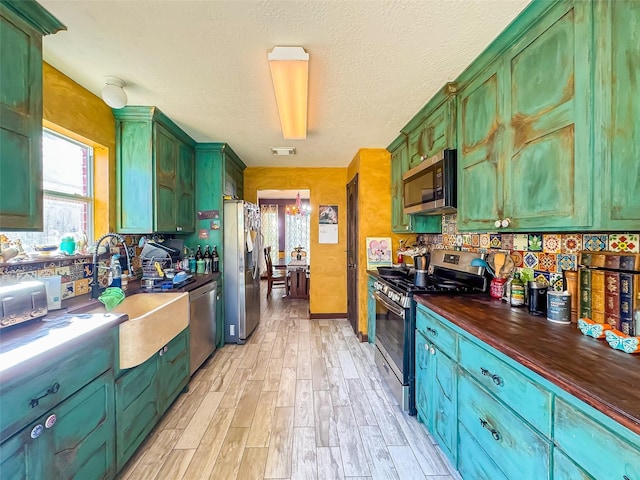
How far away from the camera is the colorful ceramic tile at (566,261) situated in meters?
1.48

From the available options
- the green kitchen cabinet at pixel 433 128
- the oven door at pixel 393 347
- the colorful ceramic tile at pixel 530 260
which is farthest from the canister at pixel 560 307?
the green kitchen cabinet at pixel 433 128

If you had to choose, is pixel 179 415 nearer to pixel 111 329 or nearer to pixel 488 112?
pixel 111 329

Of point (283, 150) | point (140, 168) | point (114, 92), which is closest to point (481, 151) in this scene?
point (283, 150)

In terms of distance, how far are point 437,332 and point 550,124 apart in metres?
1.24

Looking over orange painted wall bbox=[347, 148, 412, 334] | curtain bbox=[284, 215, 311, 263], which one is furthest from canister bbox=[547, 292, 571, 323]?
curtain bbox=[284, 215, 311, 263]

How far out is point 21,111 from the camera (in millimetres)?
1277

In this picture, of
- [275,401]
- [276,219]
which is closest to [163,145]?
[275,401]

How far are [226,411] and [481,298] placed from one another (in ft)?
6.97

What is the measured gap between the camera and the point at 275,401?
7.41 ft

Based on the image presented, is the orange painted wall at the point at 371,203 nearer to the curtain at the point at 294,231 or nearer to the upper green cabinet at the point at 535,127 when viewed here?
the upper green cabinet at the point at 535,127

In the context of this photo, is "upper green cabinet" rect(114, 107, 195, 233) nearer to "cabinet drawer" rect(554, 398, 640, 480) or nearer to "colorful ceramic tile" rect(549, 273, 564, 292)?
"cabinet drawer" rect(554, 398, 640, 480)

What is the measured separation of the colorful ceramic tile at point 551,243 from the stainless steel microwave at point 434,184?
0.58 metres

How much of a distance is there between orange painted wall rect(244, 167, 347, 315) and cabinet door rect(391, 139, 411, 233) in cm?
119

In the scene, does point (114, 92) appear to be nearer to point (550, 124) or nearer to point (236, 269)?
point (236, 269)
